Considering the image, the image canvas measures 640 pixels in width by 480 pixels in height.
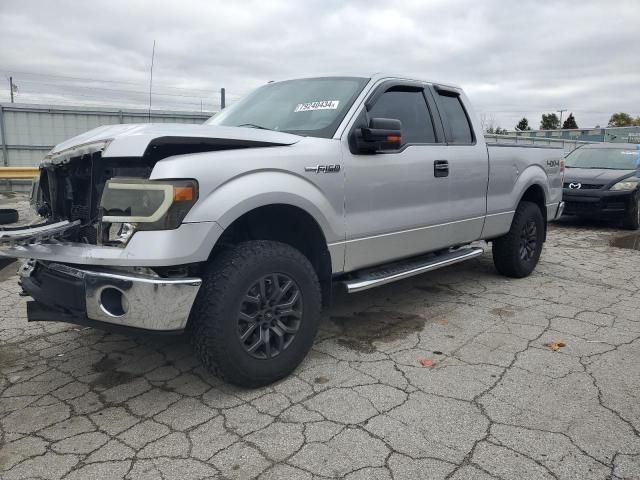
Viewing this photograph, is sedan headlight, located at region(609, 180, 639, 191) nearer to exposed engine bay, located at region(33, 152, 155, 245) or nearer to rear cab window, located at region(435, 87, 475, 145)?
rear cab window, located at region(435, 87, 475, 145)

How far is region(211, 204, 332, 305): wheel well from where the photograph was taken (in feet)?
10.1

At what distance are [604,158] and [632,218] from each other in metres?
1.79

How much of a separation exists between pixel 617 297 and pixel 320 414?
3.65 metres

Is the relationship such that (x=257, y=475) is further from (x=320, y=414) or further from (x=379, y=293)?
(x=379, y=293)

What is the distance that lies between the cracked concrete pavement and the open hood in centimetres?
137

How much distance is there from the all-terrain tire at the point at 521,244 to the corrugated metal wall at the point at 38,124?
9.49m

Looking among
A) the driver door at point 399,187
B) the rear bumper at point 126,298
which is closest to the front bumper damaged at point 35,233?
the rear bumper at point 126,298

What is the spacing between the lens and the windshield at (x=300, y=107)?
3.56 metres

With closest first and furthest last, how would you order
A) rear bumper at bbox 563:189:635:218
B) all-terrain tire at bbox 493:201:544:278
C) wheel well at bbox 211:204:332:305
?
wheel well at bbox 211:204:332:305
all-terrain tire at bbox 493:201:544:278
rear bumper at bbox 563:189:635:218

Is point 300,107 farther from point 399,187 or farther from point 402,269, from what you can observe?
point 402,269

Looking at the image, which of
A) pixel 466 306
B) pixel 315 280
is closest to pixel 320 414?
pixel 315 280

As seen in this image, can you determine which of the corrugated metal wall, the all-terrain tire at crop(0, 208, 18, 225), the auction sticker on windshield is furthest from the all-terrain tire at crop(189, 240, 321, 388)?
the corrugated metal wall

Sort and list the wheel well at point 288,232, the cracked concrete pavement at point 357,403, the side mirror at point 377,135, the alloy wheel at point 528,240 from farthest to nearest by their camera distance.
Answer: the alloy wheel at point 528,240 < the side mirror at point 377,135 < the wheel well at point 288,232 < the cracked concrete pavement at point 357,403

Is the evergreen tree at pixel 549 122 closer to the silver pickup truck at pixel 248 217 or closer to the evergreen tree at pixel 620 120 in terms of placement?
the evergreen tree at pixel 620 120
